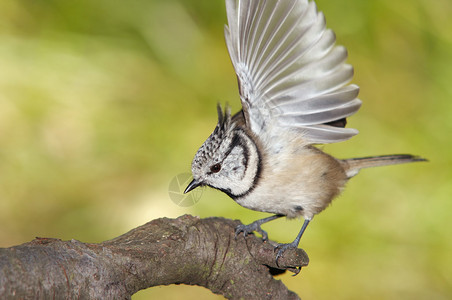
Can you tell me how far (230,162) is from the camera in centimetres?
244

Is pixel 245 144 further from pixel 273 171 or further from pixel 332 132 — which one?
pixel 332 132

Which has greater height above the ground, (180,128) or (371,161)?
(180,128)

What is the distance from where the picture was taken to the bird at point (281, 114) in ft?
6.88

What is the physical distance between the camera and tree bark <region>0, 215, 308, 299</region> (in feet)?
4.91

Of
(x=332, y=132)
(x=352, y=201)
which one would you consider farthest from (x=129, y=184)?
(x=332, y=132)

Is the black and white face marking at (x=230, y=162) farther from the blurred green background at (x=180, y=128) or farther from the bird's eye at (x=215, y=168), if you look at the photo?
the blurred green background at (x=180, y=128)

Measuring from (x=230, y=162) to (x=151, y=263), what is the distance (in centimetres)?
77

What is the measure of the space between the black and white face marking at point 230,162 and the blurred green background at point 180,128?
1.25 metres

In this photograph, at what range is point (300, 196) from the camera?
247 cm

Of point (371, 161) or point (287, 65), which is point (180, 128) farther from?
point (287, 65)

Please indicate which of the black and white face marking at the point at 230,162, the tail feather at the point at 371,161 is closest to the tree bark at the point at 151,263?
the black and white face marking at the point at 230,162

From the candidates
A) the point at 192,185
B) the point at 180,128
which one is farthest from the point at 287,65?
the point at 180,128

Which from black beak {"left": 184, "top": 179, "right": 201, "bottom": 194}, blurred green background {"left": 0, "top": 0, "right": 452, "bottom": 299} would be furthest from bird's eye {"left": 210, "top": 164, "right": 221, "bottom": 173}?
blurred green background {"left": 0, "top": 0, "right": 452, "bottom": 299}

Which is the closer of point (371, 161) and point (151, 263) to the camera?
point (151, 263)
